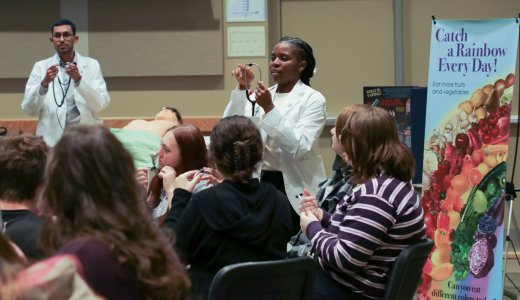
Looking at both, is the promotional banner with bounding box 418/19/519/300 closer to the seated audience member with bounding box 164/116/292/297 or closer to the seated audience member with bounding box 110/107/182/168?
the seated audience member with bounding box 110/107/182/168

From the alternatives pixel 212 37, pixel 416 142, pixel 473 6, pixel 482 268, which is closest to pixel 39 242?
pixel 482 268

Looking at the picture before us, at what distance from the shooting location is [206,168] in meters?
3.14

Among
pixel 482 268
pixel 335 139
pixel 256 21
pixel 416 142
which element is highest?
pixel 256 21

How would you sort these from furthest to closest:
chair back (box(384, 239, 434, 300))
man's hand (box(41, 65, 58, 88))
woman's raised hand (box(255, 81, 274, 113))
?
1. man's hand (box(41, 65, 58, 88))
2. woman's raised hand (box(255, 81, 274, 113))
3. chair back (box(384, 239, 434, 300))

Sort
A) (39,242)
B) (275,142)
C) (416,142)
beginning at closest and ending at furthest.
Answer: (39,242) → (275,142) → (416,142)

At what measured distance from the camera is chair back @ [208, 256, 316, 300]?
2.29 meters

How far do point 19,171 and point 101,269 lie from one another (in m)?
0.94

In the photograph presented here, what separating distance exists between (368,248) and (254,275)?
428mm

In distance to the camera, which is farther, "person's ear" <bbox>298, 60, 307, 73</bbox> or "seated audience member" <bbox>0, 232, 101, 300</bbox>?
"person's ear" <bbox>298, 60, 307, 73</bbox>

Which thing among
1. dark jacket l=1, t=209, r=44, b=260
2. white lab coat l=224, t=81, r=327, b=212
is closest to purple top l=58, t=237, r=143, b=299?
dark jacket l=1, t=209, r=44, b=260

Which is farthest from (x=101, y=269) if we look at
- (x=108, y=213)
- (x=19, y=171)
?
(x=19, y=171)

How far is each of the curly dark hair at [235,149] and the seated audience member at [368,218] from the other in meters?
0.28

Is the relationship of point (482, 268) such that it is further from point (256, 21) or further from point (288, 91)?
point (256, 21)

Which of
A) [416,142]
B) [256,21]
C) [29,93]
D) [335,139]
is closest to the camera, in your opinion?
[335,139]
